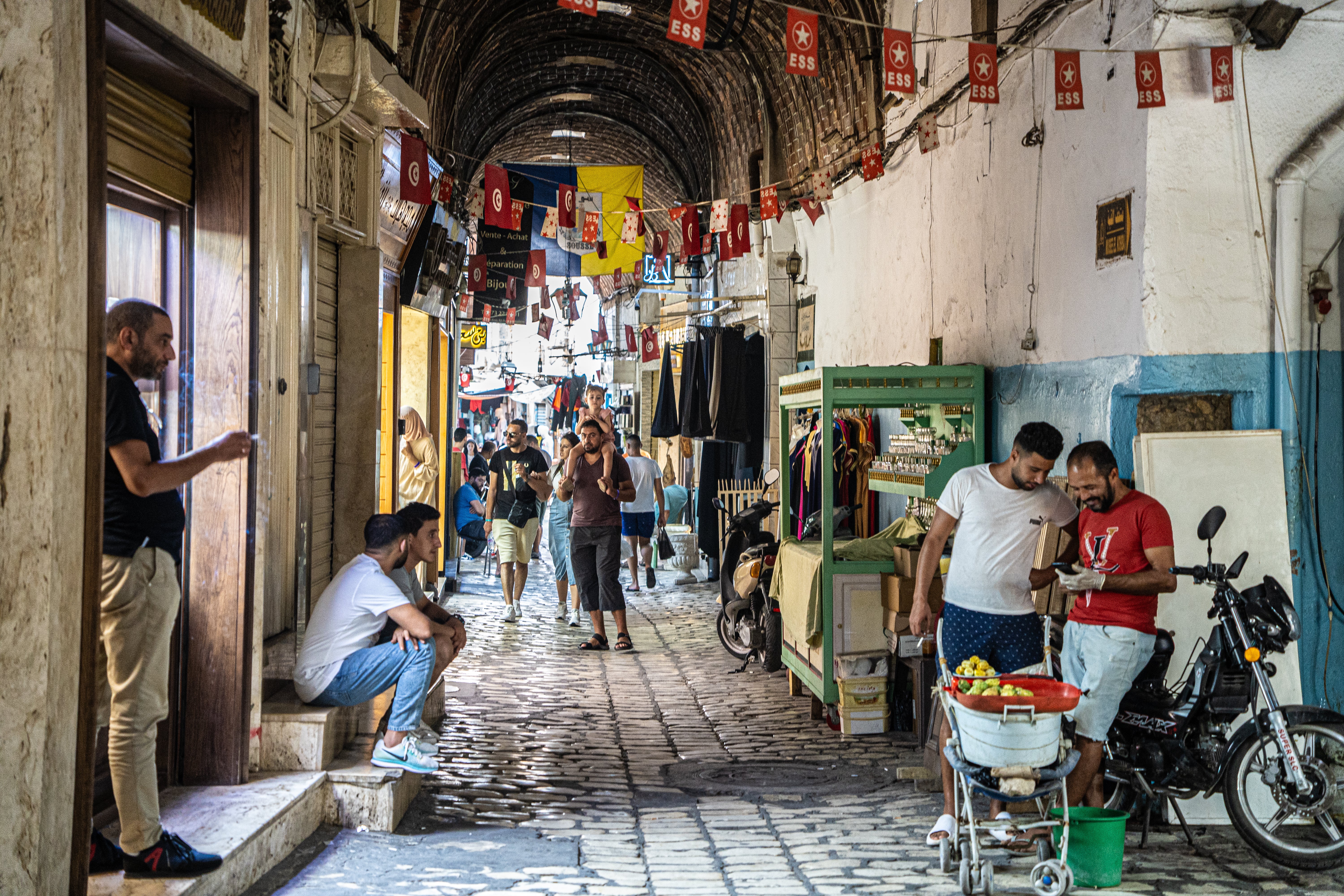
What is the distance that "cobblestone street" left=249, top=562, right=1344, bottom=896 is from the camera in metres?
4.26

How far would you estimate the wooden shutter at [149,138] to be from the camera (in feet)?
13.0

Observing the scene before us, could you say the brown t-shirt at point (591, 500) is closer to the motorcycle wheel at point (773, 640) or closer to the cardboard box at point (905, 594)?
the motorcycle wheel at point (773, 640)

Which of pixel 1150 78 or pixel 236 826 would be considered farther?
pixel 1150 78

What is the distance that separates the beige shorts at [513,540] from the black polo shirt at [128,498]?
6.95m

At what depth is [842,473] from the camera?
8672mm

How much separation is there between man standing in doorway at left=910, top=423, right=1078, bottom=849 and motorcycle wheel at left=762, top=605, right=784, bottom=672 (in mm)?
3456

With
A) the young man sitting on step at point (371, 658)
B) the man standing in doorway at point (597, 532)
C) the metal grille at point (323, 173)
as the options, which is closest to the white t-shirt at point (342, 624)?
the young man sitting on step at point (371, 658)

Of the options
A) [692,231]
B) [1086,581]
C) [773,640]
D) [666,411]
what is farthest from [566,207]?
[1086,581]

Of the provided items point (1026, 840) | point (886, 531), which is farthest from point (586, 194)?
point (1026, 840)

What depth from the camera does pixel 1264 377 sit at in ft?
17.2

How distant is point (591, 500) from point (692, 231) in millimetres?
4021

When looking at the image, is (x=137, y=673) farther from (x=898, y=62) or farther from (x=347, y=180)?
(x=898, y=62)

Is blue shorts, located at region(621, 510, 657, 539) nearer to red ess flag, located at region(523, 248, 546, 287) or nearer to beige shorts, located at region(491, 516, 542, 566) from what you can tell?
beige shorts, located at region(491, 516, 542, 566)

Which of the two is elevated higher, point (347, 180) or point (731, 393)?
point (347, 180)
